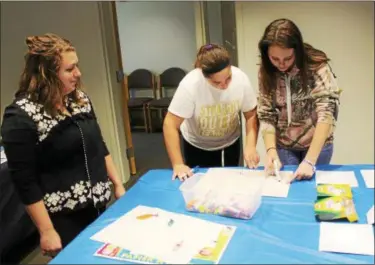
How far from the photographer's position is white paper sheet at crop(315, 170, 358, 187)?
1360mm

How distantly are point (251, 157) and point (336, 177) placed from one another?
36 centimetres

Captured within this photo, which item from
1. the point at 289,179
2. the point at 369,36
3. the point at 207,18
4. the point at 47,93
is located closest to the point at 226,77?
the point at 289,179

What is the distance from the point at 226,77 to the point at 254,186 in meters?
0.49

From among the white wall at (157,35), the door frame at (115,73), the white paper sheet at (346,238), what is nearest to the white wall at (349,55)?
the white paper sheet at (346,238)

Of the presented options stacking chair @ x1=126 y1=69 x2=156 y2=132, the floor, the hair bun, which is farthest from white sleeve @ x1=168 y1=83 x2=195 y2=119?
stacking chair @ x1=126 y1=69 x2=156 y2=132

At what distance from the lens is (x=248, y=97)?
1738 mm

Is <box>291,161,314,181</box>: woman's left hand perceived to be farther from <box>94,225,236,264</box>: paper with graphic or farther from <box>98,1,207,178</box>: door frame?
<box>98,1,207,178</box>: door frame

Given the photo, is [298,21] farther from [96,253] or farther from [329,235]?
[96,253]

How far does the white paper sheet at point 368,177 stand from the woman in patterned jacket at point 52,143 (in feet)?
3.12

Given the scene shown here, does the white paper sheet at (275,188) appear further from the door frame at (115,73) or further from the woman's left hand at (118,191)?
the door frame at (115,73)

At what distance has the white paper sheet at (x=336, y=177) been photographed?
1360mm

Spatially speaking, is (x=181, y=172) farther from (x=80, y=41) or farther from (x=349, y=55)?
(x=80, y=41)

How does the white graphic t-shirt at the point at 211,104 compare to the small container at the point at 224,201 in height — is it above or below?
above

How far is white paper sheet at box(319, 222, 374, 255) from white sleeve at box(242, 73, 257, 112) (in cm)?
76
